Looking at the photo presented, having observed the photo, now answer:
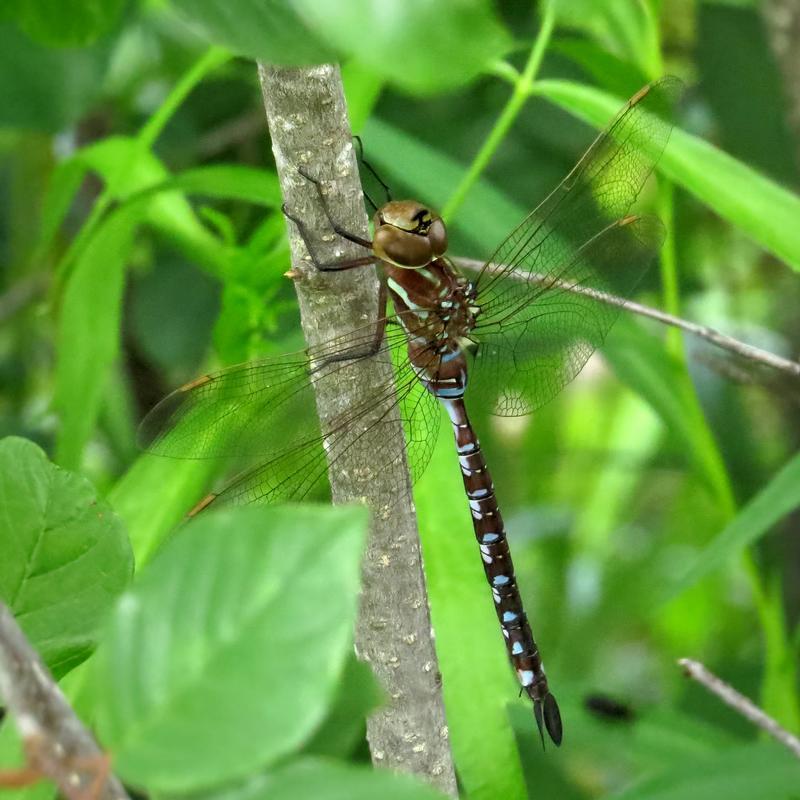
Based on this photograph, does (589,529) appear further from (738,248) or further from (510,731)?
(510,731)

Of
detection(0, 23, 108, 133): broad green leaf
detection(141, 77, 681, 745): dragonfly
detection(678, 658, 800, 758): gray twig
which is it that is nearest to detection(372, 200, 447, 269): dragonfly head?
detection(141, 77, 681, 745): dragonfly

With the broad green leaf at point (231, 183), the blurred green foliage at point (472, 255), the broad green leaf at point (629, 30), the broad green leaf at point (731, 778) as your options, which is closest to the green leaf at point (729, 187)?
the blurred green foliage at point (472, 255)

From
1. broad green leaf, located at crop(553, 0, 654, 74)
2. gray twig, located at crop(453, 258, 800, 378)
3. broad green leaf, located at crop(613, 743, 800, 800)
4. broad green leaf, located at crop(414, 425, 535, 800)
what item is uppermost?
broad green leaf, located at crop(553, 0, 654, 74)

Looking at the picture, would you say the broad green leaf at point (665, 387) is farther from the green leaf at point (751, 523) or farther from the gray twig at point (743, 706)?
the gray twig at point (743, 706)

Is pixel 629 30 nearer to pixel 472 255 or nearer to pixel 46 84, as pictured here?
pixel 472 255

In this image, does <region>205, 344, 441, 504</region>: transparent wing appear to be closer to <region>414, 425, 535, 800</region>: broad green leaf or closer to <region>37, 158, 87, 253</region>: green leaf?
<region>414, 425, 535, 800</region>: broad green leaf

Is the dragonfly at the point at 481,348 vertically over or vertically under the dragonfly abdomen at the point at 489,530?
over
